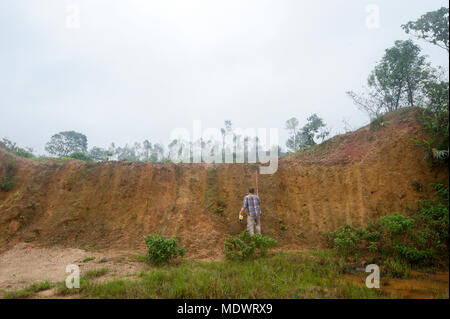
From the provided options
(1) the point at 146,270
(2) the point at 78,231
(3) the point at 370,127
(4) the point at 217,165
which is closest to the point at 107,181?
(2) the point at 78,231

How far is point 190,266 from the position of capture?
5641 millimetres

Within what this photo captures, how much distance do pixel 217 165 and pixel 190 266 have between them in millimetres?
5932

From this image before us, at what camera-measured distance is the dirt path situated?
517 cm

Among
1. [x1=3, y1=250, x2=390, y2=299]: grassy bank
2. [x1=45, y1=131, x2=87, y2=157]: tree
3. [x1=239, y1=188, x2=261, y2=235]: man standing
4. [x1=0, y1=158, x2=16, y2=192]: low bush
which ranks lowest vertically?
[x1=3, y1=250, x2=390, y2=299]: grassy bank

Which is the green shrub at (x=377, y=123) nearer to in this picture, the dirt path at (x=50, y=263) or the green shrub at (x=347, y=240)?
the green shrub at (x=347, y=240)

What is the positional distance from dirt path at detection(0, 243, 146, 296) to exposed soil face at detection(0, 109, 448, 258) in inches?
20.1

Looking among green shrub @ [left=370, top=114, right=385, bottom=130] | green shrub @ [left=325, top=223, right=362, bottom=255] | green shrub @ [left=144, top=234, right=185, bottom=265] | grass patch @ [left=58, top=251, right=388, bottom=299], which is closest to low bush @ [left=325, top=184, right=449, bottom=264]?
green shrub @ [left=325, top=223, right=362, bottom=255]

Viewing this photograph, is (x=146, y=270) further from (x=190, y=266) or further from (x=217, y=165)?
(x=217, y=165)

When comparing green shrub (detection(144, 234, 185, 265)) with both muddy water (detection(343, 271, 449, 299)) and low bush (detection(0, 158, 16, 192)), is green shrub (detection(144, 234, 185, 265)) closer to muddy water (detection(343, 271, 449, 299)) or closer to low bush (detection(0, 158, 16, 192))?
muddy water (detection(343, 271, 449, 299))

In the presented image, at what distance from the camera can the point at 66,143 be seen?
27.7m

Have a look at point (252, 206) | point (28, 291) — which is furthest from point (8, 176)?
point (252, 206)

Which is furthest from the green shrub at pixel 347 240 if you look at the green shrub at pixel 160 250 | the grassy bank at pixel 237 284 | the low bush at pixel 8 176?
the low bush at pixel 8 176

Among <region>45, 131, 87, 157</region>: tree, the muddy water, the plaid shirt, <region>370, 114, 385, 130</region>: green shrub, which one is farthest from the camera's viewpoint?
<region>45, 131, 87, 157</region>: tree
